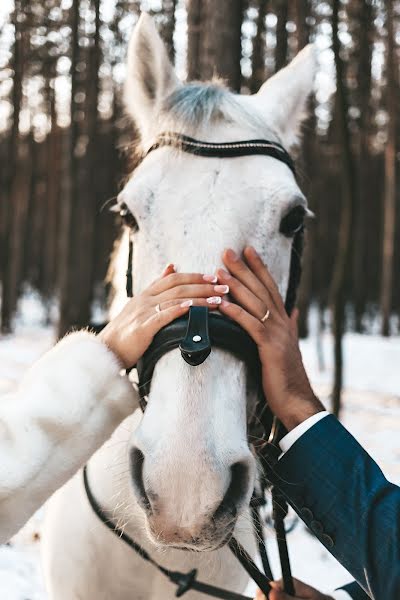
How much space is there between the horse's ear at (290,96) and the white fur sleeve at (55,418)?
1.22 metres

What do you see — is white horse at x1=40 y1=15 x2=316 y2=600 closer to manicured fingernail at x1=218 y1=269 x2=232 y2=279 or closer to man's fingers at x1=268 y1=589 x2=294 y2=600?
manicured fingernail at x1=218 y1=269 x2=232 y2=279

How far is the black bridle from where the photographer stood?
4.56 feet

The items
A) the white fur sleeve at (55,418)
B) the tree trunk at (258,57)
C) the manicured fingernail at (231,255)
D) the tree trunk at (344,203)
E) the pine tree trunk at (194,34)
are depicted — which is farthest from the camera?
the tree trunk at (258,57)

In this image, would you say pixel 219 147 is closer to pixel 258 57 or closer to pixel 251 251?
pixel 251 251

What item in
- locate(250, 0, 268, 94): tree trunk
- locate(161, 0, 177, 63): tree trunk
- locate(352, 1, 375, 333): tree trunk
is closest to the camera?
locate(250, 0, 268, 94): tree trunk

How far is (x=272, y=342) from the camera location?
57.8 inches

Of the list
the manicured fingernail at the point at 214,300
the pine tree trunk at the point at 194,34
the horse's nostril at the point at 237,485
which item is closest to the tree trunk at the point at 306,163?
the pine tree trunk at the point at 194,34

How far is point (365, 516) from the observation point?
1220mm

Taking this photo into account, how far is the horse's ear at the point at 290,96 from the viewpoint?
7.22 ft

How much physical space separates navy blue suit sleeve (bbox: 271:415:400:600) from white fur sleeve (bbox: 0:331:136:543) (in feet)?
1.56

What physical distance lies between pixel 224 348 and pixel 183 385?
0.16 m

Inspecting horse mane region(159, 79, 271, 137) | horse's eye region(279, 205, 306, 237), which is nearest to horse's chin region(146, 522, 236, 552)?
horse's eye region(279, 205, 306, 237)

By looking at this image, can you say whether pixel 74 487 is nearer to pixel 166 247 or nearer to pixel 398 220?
pixel 166 247

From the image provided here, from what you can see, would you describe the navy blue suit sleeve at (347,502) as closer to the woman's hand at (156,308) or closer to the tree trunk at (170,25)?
the woman's hand at (156,308)
